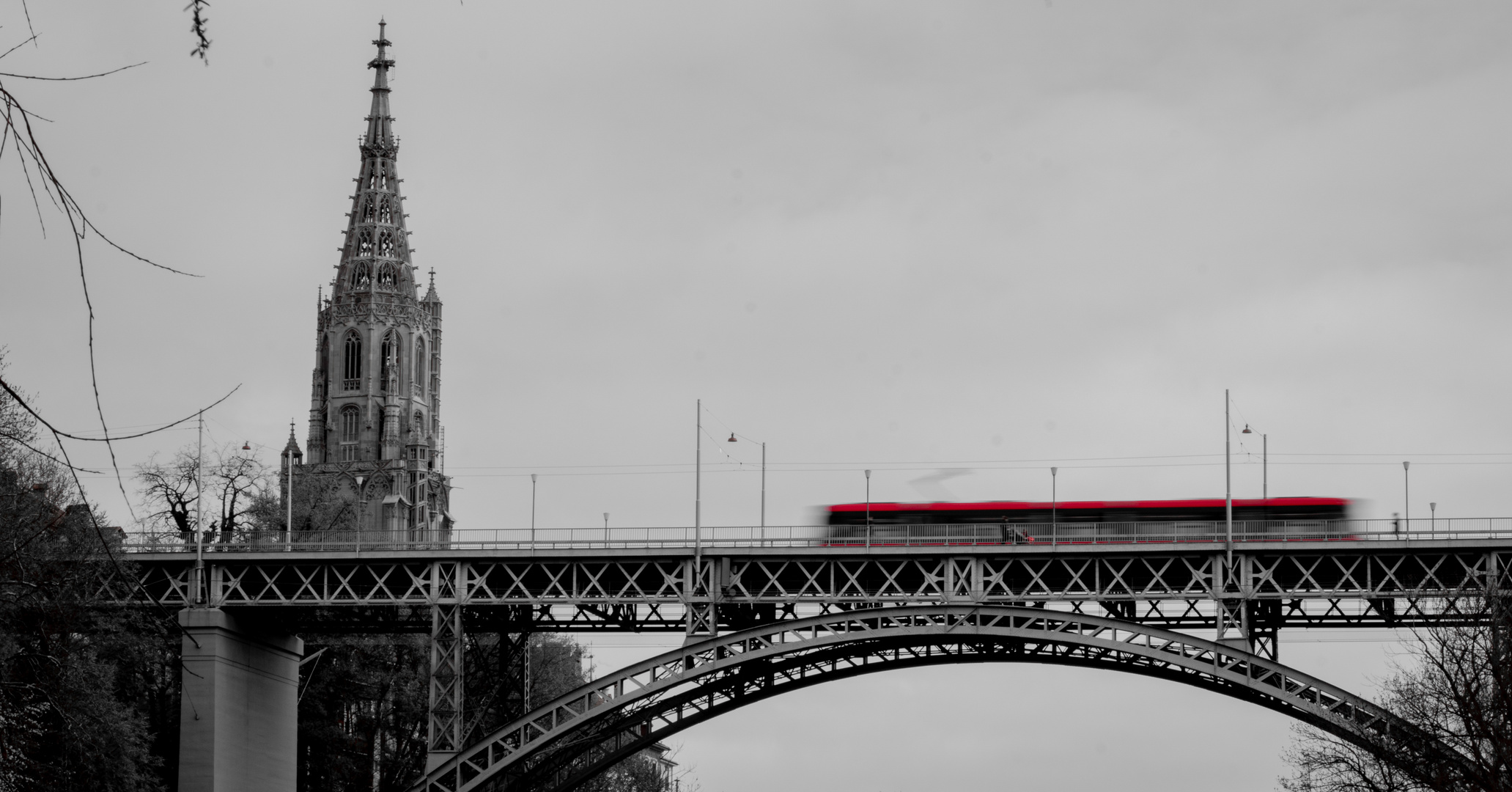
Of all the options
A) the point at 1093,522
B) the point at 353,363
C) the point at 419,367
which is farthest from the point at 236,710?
the point at 419,367

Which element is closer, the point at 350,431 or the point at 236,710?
the point at 236,710

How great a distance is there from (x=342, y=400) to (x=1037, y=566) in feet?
365

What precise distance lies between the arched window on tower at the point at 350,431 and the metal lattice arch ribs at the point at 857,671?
99.6m

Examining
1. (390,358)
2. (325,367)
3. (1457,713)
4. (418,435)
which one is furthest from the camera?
(325,367)

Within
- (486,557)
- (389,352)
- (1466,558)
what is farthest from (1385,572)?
(389,352)

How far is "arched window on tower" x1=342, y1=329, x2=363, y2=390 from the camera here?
174625 mm

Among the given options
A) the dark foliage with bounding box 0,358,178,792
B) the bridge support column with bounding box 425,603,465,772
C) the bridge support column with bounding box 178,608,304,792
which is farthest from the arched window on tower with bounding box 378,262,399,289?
the bridge support column with bounding box 425,603,465,772

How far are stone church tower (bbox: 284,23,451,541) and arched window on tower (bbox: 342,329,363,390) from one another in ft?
0.20

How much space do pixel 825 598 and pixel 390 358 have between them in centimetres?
11061

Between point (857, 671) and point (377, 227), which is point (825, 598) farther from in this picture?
point (377, 227)

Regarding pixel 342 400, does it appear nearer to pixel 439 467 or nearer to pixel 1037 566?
pixel 439 467

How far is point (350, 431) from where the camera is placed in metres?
172

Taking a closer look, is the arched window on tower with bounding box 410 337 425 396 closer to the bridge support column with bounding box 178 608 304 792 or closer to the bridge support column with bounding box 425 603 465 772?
the bridge support column with bounding box 178 608 304 792

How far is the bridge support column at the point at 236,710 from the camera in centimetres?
6981
